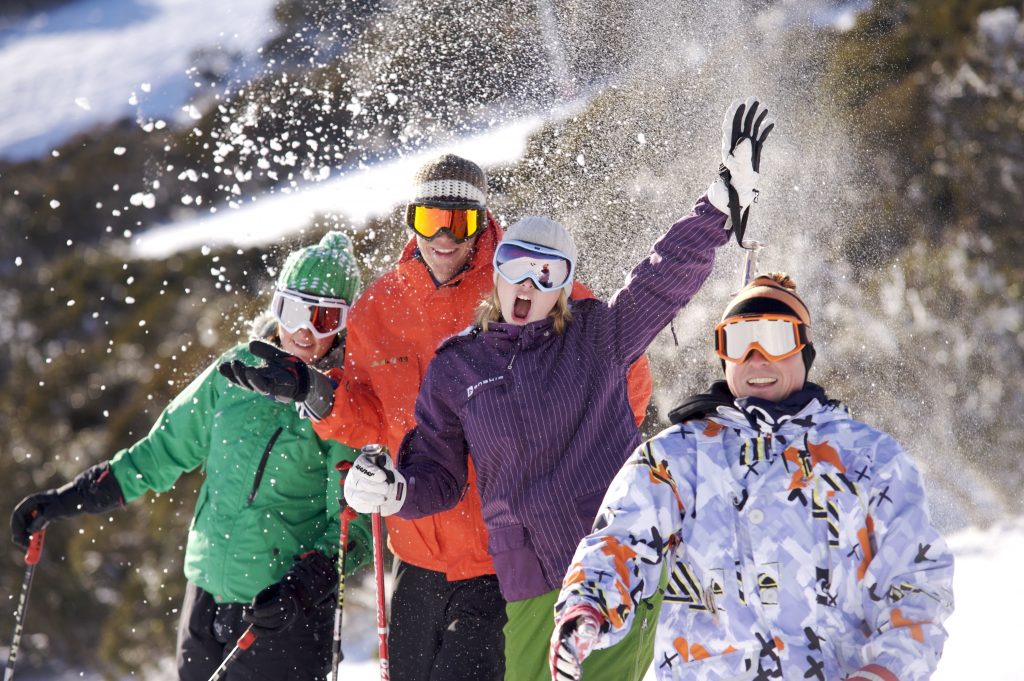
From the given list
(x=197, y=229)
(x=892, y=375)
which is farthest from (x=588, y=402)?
(x=197, y=229)

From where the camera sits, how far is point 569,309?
3.23 meters

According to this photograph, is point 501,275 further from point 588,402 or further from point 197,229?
point 197,229

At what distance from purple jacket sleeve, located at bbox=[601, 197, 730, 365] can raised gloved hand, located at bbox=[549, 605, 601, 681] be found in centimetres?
113

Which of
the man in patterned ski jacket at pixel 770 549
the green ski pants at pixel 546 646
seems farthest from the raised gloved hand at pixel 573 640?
the green ski pants at pixel 546 646

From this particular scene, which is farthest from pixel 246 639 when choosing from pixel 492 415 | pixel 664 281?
pixel 664 281

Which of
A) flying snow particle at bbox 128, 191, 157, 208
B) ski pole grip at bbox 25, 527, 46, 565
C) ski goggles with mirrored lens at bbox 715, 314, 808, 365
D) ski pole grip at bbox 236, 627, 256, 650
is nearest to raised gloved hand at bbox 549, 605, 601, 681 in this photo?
ski goggles with mirrored lens at bbox 715, 314, 808, 365

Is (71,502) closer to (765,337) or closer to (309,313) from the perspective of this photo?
(309,313)

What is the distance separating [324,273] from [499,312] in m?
1.10

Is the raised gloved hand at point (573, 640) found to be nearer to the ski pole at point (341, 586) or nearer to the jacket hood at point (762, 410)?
the jacket hood at point (762, 410)

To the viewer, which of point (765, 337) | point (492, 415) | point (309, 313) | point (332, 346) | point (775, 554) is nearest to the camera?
point (775, 554)

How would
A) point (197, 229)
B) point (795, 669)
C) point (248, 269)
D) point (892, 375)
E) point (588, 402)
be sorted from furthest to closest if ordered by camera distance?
point (197, 229) → point (248, 269) → point (892, 375) → point (588, 402) → point (795, 669)

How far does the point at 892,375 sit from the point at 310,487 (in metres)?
7.43

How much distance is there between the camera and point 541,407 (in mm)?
3053

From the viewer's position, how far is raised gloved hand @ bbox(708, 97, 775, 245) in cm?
303
